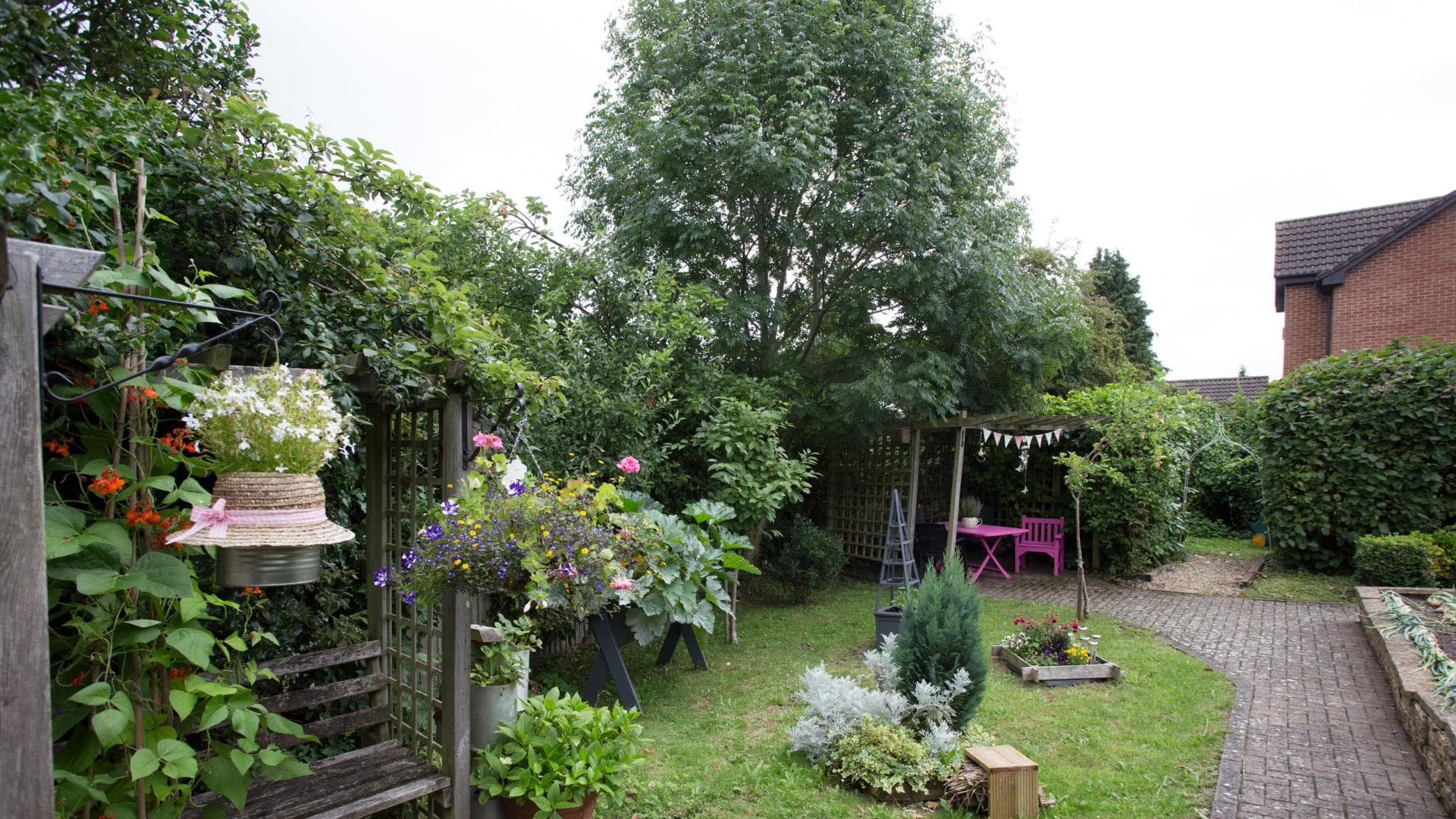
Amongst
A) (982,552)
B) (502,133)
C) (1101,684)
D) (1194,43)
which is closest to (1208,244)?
(982,552)

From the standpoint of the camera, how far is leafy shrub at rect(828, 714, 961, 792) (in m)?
3.65

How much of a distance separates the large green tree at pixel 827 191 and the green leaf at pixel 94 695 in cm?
562

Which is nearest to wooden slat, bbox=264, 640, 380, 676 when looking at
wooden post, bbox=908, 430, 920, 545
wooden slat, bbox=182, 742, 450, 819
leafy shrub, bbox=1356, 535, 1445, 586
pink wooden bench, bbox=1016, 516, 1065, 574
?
wooden slat, bbox=182, 742, 450, 819

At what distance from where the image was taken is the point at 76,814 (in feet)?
6.67

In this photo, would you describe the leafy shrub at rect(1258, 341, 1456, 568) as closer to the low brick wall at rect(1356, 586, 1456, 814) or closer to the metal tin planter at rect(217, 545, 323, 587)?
the low brick wall at rect(1356, 586, 1456, 814)

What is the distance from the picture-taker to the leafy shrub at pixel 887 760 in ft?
12.0

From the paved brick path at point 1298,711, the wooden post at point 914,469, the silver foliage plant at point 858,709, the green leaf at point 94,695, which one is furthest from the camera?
the wooden post at point 914,469

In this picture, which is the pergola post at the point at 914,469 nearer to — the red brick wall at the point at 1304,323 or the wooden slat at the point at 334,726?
the wooden slat at the point at 334,726

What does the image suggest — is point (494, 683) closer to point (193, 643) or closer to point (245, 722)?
point (245, 722)

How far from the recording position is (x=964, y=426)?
8.52m

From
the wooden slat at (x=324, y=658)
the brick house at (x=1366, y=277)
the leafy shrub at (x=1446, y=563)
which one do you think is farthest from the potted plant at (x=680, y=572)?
the brick house at (x=1366, y=277)

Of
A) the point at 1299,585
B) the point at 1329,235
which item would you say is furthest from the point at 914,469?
the point at 1329,235

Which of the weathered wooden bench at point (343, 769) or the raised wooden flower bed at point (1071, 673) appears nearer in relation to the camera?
the weathered wooden bench at point (343, 769)

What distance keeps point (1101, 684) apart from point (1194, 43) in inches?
221
